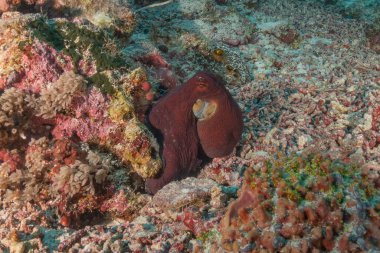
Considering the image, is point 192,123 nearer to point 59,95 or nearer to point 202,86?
point 202,86

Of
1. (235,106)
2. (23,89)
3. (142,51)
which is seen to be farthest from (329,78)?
(23,89)

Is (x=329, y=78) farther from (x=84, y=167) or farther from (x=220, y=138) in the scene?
(x=84, y=167)

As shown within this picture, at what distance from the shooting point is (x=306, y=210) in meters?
2.37

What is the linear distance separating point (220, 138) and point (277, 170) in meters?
2.05

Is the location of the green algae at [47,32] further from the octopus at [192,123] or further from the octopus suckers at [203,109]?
the octopus suckers at [203,109]

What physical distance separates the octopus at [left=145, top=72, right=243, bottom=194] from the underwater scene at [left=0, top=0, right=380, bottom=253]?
16mm

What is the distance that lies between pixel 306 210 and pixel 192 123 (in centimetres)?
260

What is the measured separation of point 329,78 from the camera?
6508 mm

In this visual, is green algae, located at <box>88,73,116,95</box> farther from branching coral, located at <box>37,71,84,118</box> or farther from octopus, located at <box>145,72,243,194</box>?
octopus, located at <box>145,72,243,194</box>

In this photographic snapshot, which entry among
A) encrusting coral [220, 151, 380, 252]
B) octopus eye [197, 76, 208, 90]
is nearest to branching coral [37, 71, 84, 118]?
octopus eye [197, 76, 208, 90]

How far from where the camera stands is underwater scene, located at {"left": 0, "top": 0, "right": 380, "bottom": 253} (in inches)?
99.5

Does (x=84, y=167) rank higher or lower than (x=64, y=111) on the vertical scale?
lower

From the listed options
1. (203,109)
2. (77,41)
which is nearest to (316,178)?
(203,109)

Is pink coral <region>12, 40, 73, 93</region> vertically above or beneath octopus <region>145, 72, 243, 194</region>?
above
